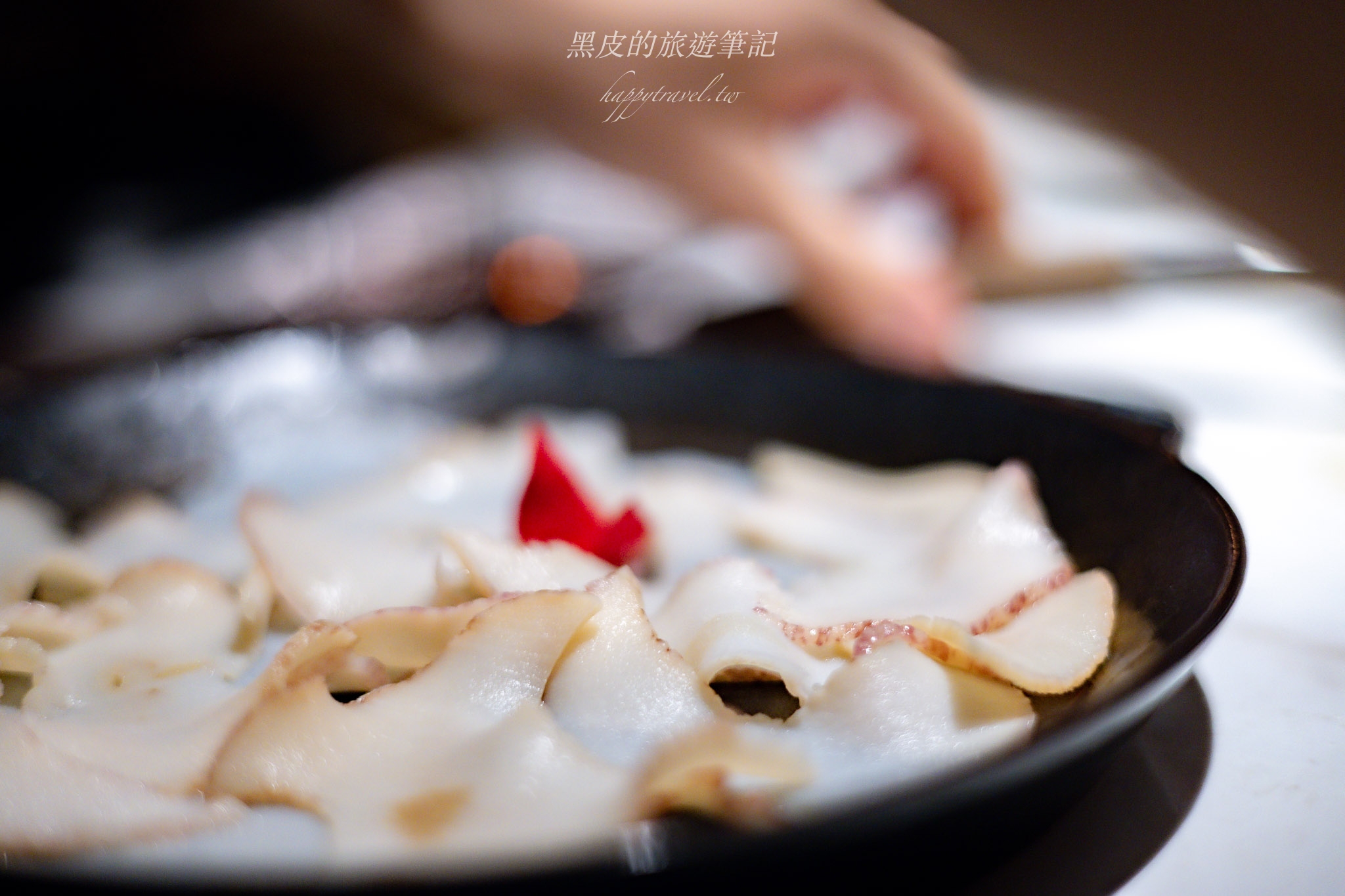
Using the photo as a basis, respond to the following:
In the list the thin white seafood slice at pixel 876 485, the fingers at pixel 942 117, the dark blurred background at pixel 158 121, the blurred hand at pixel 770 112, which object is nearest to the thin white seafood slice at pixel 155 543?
the thin white seafood slice at pixel 876 485

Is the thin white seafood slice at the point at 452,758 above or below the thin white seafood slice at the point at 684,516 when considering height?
above

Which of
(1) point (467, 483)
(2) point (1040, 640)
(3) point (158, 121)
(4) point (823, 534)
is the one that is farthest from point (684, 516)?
(3) point (158, 121)

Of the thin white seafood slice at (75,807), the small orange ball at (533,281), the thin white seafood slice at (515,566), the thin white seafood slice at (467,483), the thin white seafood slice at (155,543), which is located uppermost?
the thin white seafood slice at (75,807)

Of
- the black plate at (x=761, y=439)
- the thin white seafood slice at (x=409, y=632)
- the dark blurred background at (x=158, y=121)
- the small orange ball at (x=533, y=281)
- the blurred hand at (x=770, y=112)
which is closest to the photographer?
the black plate at (x=761, y=439)

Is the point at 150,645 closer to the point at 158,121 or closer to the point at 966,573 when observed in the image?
the point at 966,573

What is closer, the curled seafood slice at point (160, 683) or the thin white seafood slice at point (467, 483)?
the curled seafood slice at point (160, 683)

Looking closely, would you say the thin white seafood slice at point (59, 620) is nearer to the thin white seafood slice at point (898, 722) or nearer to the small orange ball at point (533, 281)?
the thin white seafood slice at point (898, 722)
